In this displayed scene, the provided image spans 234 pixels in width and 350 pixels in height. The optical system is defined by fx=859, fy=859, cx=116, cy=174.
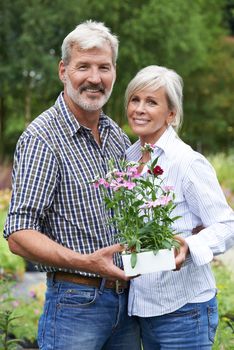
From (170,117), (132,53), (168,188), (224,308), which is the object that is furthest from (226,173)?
(132,53)

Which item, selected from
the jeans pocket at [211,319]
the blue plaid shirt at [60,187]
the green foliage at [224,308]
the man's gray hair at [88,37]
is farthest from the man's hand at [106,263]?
the green foliage at [224,308]

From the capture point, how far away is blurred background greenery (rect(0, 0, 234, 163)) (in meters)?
29.7

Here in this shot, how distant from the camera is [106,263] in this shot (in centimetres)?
317

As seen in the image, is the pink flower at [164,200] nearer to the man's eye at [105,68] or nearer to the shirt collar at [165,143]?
the shirt collar at [165,143]

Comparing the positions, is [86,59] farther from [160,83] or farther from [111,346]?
[111,346]

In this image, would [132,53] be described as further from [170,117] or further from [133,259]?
[133,259]

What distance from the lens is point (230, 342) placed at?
492 centimetres

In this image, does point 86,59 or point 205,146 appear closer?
point 86,59

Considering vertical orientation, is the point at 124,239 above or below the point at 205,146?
below

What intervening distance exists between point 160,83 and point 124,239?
30.5 inches

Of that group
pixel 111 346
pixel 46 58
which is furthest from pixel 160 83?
pixel 46 58

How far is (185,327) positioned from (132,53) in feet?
97.0

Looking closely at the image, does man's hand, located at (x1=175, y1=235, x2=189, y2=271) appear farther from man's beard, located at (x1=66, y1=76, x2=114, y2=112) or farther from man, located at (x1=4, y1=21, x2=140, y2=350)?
man's beard, located at (x1=66, y1=76, x2=114, y2=112)

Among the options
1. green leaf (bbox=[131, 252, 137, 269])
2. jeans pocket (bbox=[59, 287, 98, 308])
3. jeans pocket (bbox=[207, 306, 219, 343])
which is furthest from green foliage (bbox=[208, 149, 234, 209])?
green leaf (bbox=[131, 252, 137, 269])
